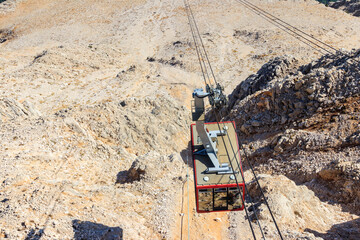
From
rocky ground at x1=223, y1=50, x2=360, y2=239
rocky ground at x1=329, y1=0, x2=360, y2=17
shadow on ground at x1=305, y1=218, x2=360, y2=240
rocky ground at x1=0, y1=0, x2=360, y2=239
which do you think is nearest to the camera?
shadow on ground at x1=305, y1=218, x2=360, y2=240

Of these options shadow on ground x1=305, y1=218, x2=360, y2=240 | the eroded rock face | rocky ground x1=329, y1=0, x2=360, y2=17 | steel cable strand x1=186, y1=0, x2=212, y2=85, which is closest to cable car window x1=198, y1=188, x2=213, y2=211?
shadow on ground x1=305, y1=218, x2=360, y2=240

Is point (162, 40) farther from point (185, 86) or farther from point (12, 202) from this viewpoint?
point (12, 202)

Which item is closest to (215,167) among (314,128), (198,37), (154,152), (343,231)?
(343,231)

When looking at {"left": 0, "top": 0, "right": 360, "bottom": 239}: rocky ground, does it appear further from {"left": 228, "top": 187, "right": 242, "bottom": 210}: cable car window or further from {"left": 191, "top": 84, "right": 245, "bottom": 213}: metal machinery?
{"left": 191, "top": 84, "right": 245, "bottom": 213}: metal machinery

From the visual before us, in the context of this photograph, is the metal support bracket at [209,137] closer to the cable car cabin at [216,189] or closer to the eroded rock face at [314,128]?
the cable car cabin at [216,189]

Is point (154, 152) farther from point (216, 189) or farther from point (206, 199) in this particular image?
point (216, 189)

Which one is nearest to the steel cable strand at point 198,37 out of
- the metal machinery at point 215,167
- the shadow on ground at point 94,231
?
the metal machinery at point 215,167

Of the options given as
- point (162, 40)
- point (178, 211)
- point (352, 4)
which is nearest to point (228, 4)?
point (162, 40)
